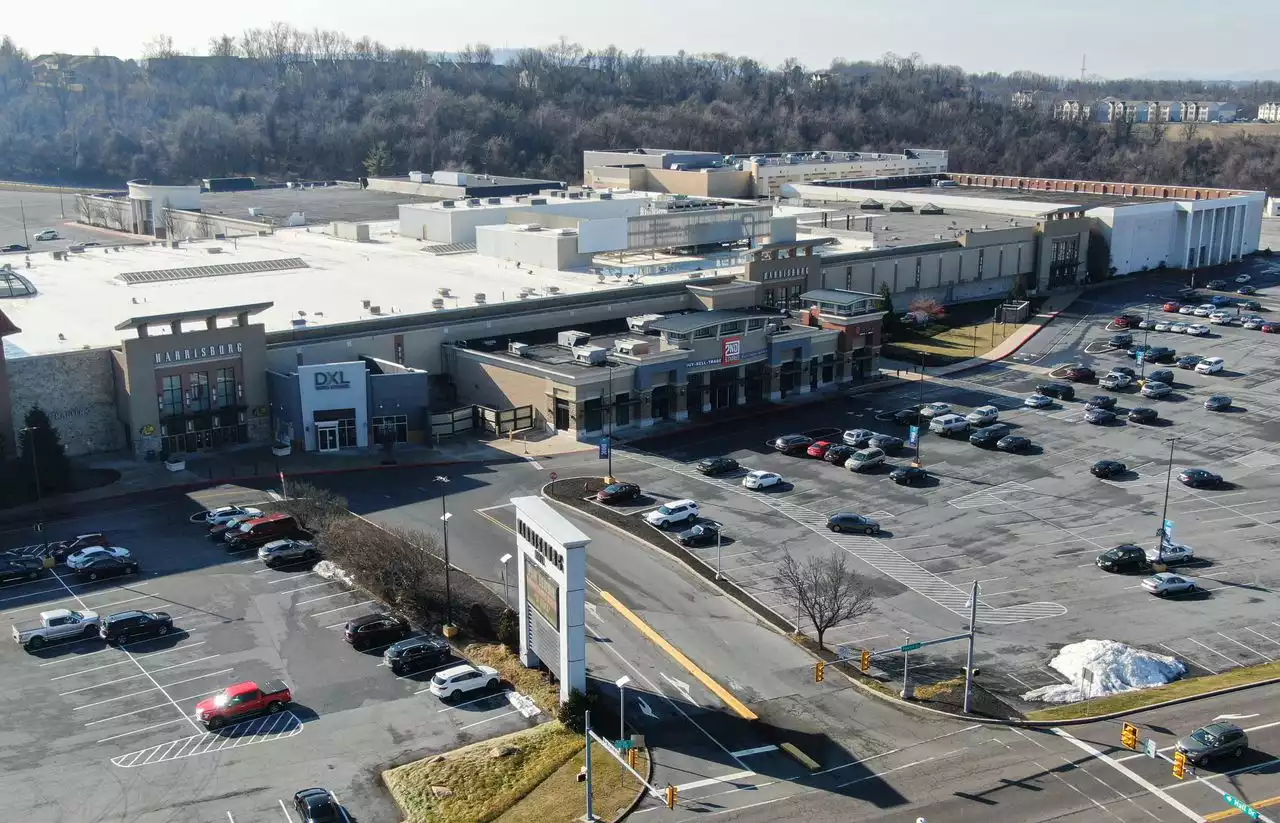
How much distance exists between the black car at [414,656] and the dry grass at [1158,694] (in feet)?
59.3

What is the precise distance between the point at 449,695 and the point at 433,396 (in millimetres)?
34866

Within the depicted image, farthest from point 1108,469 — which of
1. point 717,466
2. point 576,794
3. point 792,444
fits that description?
point 576,794

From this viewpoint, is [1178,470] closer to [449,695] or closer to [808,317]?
[808,317]

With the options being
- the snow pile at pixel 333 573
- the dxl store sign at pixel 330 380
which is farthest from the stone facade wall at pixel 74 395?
the snow pile at pixel 333 573

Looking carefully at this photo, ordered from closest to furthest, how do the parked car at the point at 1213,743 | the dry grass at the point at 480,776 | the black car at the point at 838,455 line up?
the dry grass at the point at 480,776 → the parked car at the point at 1213,743 → the black car at the point at 838,455

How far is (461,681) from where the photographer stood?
122 ft

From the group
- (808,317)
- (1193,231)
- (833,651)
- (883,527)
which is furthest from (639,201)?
(833,651)

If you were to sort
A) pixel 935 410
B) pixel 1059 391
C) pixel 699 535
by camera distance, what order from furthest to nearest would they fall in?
pixel 1059 391, pixel 935 410, pixel 699 535

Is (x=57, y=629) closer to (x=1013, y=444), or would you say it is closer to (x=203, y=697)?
(x=203, y=697)

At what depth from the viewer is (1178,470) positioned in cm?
6022

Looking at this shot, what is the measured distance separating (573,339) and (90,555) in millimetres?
30402

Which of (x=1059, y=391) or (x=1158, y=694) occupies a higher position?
(x=1059, y=391)

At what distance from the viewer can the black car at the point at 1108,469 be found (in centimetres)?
5888

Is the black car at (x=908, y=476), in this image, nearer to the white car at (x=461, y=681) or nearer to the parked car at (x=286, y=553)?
the white car at (x=461, y=681)
